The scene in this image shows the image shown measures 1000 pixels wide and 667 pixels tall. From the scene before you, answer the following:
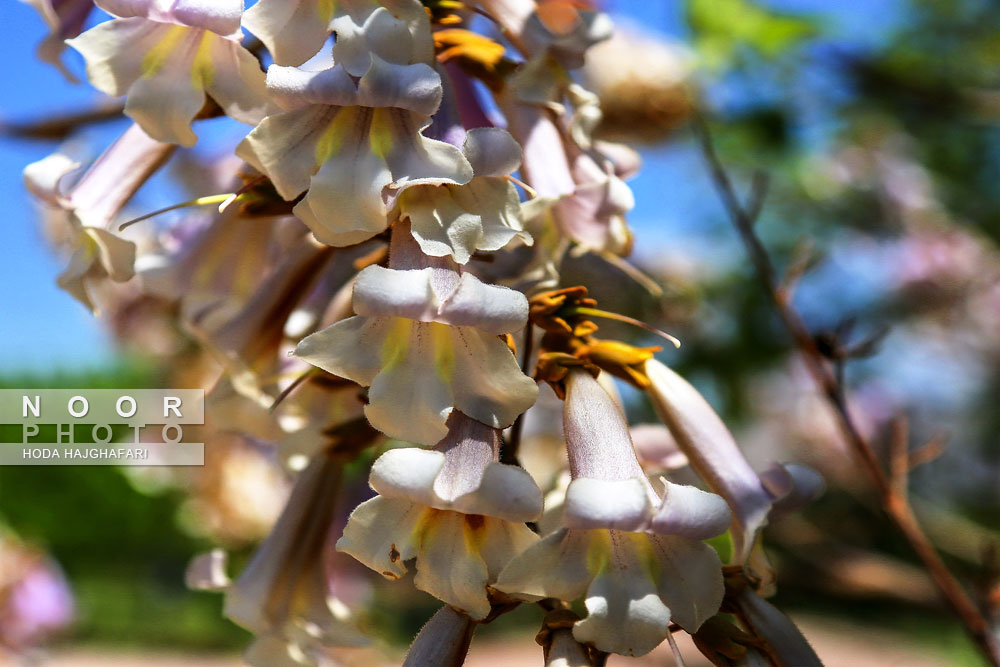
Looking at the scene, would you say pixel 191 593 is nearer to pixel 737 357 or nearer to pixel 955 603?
pixel 737 357

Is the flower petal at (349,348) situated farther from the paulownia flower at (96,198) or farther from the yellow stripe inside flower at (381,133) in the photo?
the paulownia flower at (96,198)

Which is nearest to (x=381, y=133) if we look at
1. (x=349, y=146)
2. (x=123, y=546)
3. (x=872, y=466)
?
(x=349, y=146)

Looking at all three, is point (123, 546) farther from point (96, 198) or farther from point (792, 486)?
point (792, 486)

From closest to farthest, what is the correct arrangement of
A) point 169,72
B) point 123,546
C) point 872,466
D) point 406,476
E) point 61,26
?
point 406,476 < point 169,72 < point 61,26 < point 872,466 < point 123,546

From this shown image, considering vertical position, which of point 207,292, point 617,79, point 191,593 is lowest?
point 191,593

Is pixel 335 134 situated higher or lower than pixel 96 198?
higher

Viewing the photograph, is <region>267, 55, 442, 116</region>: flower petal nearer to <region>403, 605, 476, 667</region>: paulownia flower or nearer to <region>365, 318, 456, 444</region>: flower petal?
<region>365, 318, 456, 444</region>: flower petal

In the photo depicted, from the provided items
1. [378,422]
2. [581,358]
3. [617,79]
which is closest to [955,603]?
[581,358]
